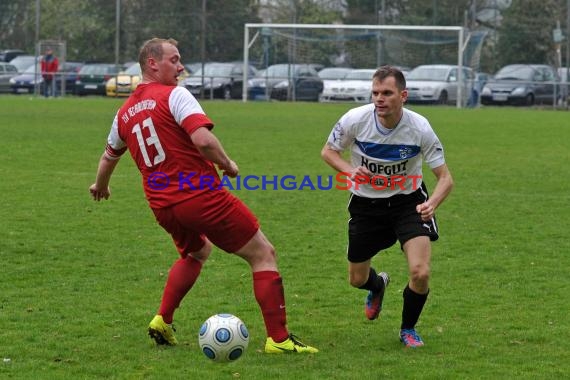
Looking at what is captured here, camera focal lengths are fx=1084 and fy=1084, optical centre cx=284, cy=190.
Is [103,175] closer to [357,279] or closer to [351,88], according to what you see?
[357,279]

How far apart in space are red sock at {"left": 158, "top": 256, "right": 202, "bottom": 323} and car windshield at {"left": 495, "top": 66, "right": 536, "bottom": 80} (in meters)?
32.3

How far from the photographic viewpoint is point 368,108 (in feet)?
21.5

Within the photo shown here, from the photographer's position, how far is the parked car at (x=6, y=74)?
40938 millimetres

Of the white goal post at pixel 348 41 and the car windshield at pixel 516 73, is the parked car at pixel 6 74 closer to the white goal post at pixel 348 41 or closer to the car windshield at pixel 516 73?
the white goal post at pixel 348 41

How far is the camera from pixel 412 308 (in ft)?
21.0

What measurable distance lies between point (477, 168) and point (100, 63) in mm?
27718

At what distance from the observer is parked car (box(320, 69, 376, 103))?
36.7 metres

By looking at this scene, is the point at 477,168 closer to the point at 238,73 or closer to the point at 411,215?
the point at 411,215

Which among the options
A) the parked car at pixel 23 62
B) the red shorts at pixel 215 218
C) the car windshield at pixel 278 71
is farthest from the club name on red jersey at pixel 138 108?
the parked car at pixel 23 62

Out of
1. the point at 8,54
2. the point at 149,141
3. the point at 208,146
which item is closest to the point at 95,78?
the point at 8,54

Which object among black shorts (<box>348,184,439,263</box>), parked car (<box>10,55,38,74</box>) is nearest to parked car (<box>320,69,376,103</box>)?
parked car (<box>10,55,38,74</box>)

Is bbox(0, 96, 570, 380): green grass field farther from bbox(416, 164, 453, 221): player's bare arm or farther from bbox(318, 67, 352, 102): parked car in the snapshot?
bbox(318, 67, 352, 102): parked car

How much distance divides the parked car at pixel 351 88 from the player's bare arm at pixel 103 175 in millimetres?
29975

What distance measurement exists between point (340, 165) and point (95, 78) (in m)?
34.9
